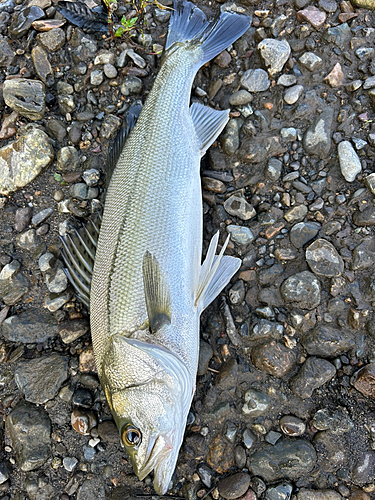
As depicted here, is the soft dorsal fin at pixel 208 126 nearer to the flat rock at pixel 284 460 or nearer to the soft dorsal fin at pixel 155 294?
the soft dorsal fin at pixel 155 294

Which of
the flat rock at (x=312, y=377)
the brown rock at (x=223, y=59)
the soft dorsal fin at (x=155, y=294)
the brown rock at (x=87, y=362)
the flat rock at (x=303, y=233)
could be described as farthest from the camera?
the brown rock at (x=223, y=59)

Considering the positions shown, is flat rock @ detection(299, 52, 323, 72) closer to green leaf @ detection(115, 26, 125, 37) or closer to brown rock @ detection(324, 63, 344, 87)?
brown rock @ detection(324, 63, 344, 87)

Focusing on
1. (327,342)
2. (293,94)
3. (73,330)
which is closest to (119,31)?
(293,94)

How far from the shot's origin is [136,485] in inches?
112

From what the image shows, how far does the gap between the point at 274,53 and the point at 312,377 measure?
2901 mm

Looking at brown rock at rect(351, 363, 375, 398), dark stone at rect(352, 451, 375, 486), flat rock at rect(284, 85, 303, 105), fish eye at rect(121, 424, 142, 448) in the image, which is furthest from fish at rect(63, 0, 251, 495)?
dark stone at rect(352, 451, 375, 486)

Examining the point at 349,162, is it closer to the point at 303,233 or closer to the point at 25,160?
the point at 303,233

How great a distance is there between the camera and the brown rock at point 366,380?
267 centimetres

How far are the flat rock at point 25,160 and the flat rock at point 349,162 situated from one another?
275cm

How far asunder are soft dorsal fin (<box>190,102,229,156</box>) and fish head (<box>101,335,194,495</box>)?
185 cm

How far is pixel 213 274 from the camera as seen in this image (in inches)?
112

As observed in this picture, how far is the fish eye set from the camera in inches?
91.4

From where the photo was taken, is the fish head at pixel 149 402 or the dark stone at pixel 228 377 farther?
the dark stone at pixel 228 377

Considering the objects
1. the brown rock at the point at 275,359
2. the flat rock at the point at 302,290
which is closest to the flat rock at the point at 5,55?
the flat rock at the point at 302,290
